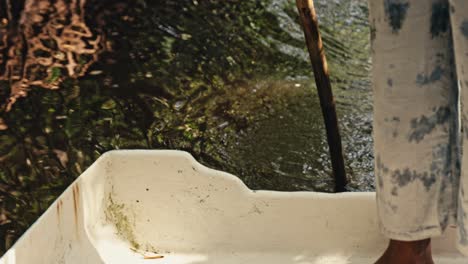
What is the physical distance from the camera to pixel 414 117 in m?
1.59

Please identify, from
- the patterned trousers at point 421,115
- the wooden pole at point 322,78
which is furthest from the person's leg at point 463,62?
the wooden pole at point 322,78

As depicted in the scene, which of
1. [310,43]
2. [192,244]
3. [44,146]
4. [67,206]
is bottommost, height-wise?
[44,146]

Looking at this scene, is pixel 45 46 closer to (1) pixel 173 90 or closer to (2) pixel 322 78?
(1) pixel 173 90

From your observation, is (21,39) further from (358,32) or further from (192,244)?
(192,244)

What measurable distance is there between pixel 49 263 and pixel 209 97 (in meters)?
2.04

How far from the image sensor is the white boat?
210 centimetres

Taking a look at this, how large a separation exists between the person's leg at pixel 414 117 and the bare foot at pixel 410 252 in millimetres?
66

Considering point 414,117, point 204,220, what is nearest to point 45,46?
point 204,220

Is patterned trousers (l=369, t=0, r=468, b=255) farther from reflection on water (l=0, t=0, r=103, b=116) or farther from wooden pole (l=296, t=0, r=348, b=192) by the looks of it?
reflection on water (l=0, t=0, r=103, b=116)

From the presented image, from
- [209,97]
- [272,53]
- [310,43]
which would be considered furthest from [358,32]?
[310,43]

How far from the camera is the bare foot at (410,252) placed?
1798 millimetres

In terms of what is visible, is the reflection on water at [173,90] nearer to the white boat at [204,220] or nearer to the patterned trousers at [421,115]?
the white boat at [204,220]

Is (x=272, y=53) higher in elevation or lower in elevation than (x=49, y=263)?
lower

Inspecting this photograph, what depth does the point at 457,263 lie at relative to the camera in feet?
6.80
